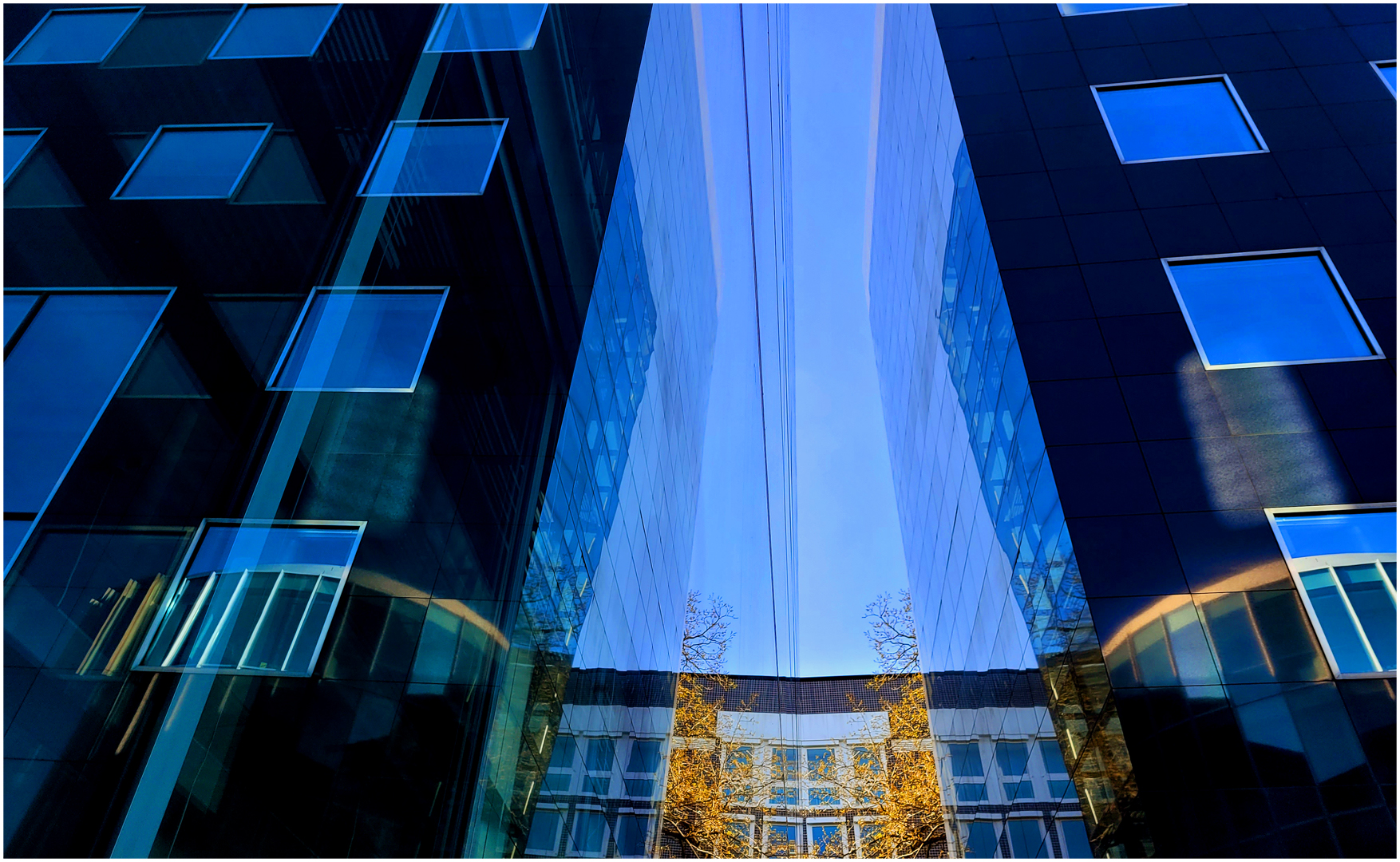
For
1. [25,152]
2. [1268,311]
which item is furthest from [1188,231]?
[25,152]

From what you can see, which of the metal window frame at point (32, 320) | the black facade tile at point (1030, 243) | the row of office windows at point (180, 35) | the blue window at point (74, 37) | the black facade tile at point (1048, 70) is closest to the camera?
the metal window frame at point (32, 320)

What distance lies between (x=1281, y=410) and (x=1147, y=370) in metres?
1.57

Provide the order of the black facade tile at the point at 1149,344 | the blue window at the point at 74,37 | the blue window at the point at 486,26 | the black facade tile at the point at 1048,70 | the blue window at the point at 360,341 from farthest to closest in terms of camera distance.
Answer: the black facade tile at the point at 1048,70, the black facade tile at the point at 1149,344, the blue window at the point at 486,26, the blue window at the point at 360,341, the blue window at the point at 74,37

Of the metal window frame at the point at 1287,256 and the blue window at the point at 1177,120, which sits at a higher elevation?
the blue window at the point at 1177,120

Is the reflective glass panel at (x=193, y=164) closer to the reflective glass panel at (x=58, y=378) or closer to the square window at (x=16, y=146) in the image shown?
the square window at (x=16, y=146)

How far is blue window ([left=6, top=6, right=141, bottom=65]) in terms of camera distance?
3.65m

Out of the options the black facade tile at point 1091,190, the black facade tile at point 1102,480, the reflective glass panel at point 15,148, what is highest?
the black facade tile at point 1091,190

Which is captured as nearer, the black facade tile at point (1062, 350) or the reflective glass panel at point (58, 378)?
the reflective glass panel at point (58, 378)

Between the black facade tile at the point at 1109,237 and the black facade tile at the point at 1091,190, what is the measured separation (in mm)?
180

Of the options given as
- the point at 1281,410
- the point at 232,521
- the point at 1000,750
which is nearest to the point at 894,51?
the point at 1281,410

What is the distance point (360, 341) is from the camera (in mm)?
4684

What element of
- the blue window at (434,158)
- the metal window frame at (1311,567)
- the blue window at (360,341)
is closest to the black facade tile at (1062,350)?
the metal window frame at (1311,567)

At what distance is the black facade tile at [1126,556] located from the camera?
9.06 meters

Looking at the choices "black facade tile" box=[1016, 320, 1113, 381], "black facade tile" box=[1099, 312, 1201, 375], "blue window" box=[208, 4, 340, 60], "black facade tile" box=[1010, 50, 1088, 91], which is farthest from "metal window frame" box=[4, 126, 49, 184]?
"black facade tile" box=[1010, 50, 1088, 91]
